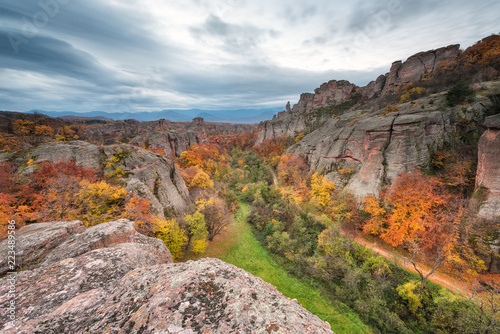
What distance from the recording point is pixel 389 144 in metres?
26.1

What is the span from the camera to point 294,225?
24.2 metres

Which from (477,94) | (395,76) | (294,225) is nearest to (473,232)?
(294,225)

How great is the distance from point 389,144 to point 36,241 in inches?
1435

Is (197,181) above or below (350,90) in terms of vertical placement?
below

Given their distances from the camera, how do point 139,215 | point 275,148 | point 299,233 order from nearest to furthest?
point 139,215 → point 299,233 → point 275,148

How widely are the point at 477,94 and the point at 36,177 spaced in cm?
5525

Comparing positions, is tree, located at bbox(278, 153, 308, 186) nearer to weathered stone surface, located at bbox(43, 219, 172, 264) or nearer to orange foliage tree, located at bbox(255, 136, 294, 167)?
orange foliage tree, located at bbox(255, 136, 294, 167)

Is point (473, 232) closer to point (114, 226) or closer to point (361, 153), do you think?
point (361, 153)

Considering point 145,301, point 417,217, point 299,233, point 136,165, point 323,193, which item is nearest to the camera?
point 145,301

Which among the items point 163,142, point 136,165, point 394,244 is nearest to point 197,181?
point 136,165

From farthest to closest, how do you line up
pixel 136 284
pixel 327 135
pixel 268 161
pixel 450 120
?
1. pixel 268 161
2. pixel 327 135
3. pixel 450 120
4. pixel 136 284

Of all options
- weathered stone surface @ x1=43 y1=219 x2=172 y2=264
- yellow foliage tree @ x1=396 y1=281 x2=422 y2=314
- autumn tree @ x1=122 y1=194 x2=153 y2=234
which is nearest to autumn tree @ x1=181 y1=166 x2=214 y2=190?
autumn tree @ x1=122 y1=194 x2=153 y2=234

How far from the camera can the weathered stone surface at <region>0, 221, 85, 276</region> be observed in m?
6.30

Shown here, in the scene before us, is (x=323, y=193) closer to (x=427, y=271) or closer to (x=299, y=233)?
(x=299, y=233)
